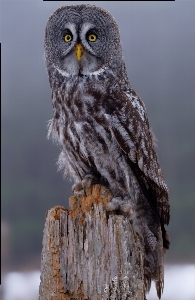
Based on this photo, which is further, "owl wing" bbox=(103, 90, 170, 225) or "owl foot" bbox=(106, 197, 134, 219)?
"owl wing" bbox=(103, 90, 170, 225)

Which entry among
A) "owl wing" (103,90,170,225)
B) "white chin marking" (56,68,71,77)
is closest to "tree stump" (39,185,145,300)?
"owl wing" (103,90,170,225)

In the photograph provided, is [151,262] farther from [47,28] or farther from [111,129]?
[47,28]

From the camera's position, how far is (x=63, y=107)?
2.33 metres

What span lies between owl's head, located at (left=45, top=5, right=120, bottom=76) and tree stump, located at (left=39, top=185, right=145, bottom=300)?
0.72 meters

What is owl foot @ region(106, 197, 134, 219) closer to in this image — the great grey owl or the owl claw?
the great grey owl

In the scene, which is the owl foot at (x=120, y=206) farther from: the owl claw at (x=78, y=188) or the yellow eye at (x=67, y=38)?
the yellow eye at (x=67, y=38)

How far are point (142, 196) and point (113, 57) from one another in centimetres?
69

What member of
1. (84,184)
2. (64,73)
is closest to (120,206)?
(84,184)

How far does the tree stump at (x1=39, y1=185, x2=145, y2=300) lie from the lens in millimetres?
1913

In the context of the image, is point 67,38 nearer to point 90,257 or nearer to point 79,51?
point 79,51

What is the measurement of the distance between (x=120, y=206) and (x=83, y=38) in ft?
2.69

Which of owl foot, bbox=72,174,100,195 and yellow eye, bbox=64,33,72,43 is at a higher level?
yellow eye, bbox=64,33,72,43

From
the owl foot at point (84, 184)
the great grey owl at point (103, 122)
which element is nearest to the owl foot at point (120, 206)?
the great grey owl at point (103, 122)

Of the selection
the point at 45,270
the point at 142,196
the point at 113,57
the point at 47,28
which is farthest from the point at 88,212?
the point at 47,28
